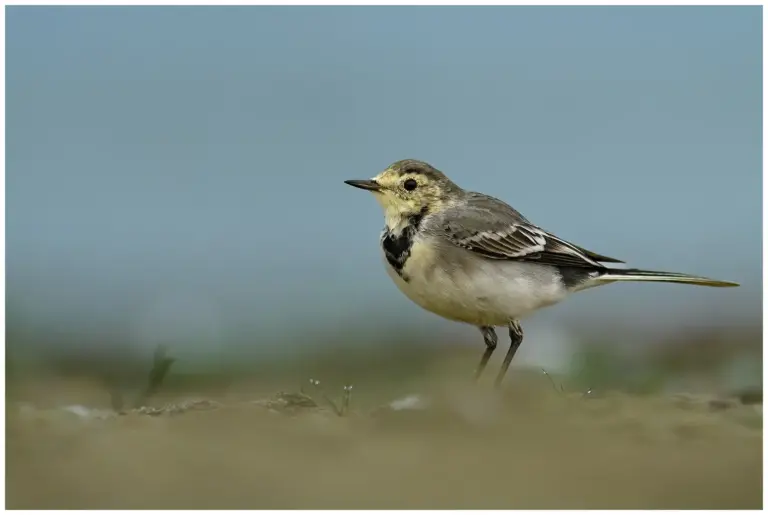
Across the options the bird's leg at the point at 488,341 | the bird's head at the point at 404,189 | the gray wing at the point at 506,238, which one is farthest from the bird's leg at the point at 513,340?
the bird's head at the point at 404,189

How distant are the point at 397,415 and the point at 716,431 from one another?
1.83 m

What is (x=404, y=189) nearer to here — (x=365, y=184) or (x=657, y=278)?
(x=365, y=184)

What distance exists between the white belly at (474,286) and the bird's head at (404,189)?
0.42 m

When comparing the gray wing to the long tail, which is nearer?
the gray wing

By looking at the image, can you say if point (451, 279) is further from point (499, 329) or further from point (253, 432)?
point (253, 432)

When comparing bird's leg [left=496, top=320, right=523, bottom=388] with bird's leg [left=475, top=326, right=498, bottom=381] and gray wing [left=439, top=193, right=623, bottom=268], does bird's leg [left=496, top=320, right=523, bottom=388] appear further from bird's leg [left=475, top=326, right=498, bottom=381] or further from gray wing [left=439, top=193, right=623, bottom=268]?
gray wing [left=439, top=193, right=623, bottom=268]

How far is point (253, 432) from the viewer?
6.97 meters

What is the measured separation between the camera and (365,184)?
27.7 ft

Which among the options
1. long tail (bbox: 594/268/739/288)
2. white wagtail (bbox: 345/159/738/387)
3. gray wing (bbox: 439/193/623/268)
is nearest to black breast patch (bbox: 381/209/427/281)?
white wagtail (bbox: 345/159/738/387)

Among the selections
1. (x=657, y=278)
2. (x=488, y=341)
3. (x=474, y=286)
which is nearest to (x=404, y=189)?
(x=474, y=286)

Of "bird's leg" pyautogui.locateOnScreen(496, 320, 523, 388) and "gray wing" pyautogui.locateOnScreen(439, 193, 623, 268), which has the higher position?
"gray wing" pyautogui.locateOnScreen(439, 193, 623, 268)

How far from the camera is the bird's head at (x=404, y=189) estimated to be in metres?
8.46

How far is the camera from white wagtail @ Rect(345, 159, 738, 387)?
805cm

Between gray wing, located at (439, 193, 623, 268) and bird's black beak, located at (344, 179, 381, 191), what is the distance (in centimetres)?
50
